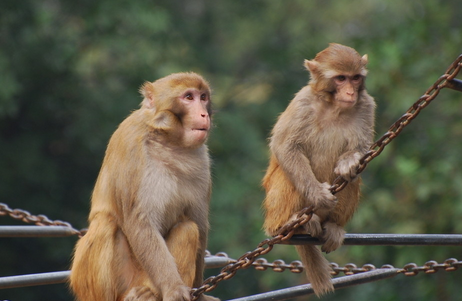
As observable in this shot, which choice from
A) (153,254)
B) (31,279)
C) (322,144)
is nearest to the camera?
(153,254)

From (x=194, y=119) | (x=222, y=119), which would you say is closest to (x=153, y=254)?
(x=194, y=119)

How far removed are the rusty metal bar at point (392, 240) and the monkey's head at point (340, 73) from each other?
106 cm

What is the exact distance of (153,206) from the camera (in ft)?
15.8

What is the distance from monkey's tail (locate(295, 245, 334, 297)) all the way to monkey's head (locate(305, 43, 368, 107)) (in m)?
1.20

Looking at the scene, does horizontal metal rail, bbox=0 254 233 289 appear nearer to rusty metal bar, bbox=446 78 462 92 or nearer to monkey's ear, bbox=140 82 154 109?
monkey's ear, bbox=140 82 154 109

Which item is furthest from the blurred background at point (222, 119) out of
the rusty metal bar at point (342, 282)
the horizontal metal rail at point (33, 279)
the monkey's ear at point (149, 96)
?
the horizontal metal rail at point (33, 279)

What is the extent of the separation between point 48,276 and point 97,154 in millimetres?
9399

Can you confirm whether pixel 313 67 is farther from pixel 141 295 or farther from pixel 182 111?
pixel 141 295

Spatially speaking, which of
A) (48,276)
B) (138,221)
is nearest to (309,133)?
(138,221)

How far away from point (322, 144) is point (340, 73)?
0.58m

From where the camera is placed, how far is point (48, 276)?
545 cm

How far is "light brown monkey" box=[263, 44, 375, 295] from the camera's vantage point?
17.7ft

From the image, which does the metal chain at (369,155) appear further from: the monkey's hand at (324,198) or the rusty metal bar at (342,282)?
the rusty metal bar at (342,282)

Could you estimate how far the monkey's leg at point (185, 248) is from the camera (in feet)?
15.8
